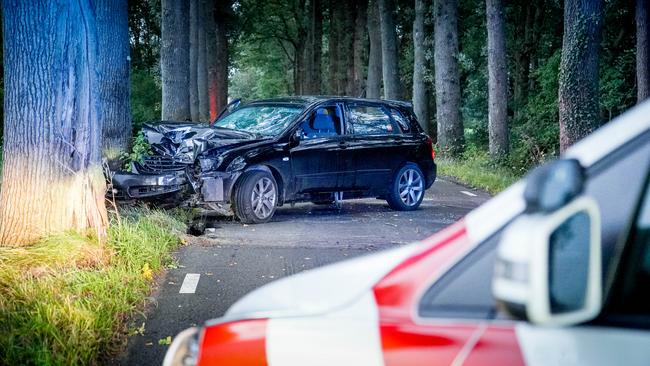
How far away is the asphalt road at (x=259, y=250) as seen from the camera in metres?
5.72

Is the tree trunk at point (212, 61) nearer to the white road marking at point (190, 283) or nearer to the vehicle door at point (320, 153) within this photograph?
the vehicle door at point (320, 153)

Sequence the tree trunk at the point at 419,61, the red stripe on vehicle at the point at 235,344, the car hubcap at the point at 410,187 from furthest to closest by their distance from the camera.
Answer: the tree trunk at the point at 419,61, the car hubcap at the point at 410,187, the red stripe on vehicle at the point at 235,344

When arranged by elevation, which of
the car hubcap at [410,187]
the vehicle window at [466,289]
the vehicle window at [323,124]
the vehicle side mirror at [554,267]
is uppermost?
the vehicle window at [323,124]

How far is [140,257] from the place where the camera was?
23.1 ft

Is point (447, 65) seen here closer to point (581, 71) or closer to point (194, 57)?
point (581, 71)

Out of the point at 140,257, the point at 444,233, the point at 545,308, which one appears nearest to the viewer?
the point at 545,308

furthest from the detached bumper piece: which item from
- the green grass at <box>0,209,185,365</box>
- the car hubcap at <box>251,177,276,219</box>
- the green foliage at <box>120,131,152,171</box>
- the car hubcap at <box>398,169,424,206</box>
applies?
the car hubcap at <box>398,169,424,206</box>

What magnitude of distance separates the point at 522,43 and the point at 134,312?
2810 centimetres

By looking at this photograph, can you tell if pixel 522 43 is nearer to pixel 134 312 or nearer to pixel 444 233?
pixel 134 312

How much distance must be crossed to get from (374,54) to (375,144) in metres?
19.5

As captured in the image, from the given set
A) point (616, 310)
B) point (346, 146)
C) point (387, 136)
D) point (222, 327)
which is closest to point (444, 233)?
point (616, 310)

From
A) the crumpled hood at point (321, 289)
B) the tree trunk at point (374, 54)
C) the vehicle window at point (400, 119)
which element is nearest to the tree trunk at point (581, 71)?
the vehicle window at point (400, 119)

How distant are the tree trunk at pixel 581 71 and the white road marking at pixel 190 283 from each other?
8.98 meters

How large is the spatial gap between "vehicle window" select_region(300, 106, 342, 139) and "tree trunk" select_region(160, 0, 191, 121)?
698cm
